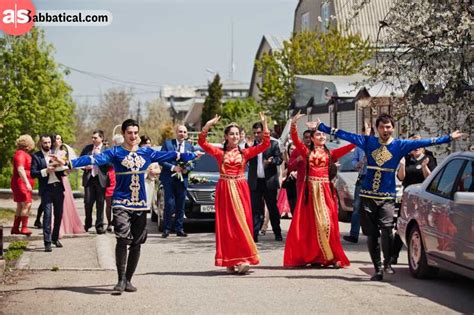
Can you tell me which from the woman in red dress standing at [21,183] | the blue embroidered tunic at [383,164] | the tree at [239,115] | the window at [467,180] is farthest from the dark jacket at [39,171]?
the tree at [239,115]

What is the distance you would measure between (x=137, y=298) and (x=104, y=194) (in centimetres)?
793

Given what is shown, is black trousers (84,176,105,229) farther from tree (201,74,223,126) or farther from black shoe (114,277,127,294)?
tree (201,74,223,126)

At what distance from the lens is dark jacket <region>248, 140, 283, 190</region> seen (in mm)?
15570

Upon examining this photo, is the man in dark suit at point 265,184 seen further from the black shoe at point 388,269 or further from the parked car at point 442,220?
the black shoe at point 388,269

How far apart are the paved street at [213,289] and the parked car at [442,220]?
0.32 meters

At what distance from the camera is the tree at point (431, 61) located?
13844mm

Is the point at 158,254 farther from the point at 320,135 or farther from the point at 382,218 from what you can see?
the point at 382,218

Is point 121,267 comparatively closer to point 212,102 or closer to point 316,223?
point 316,223

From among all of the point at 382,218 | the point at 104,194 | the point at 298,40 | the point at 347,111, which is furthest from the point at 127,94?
the point at 382,218

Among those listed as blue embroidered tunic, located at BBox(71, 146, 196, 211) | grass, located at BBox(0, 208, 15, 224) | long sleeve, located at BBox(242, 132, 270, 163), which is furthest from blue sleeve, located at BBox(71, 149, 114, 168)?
grass, located at BBox(0, 208, 15, 224)

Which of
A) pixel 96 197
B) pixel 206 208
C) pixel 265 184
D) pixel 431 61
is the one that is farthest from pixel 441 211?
pixel 96 197

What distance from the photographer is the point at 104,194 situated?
17312 millimetres

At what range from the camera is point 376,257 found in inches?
430

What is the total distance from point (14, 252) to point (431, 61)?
7.07 meters
